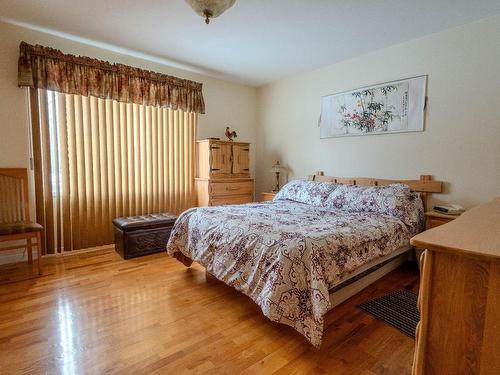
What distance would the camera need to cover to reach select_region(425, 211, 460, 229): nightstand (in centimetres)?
250

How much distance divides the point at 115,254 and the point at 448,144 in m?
4.00

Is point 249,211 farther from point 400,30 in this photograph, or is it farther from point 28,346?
point 400,30

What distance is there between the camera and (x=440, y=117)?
9.29 feet

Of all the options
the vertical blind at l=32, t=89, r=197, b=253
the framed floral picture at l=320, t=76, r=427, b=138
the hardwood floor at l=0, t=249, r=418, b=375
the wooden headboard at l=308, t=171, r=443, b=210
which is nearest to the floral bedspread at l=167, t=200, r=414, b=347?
the hardwood floor at l=0, t=249, r=418, b=375

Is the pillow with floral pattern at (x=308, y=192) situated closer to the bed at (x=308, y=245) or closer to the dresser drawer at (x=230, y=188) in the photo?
the bed at (x=308, y=245)

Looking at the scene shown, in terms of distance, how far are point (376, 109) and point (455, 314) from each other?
302cm

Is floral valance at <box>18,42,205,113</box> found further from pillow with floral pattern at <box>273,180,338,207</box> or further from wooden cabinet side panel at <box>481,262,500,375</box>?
wooden cabinet side panel at <box>481,262,500,375</box>

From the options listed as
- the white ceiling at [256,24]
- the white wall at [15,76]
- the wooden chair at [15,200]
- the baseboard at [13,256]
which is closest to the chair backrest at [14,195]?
the wooden chair at [15,200]

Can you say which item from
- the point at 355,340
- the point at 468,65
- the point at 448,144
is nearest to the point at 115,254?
the point at 355,340

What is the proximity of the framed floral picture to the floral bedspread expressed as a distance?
1.25 metres

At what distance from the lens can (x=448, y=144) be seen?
2.78 metres

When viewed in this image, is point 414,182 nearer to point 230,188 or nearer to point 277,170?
point 277,170

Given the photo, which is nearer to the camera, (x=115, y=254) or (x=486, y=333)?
(x=486, y=333)

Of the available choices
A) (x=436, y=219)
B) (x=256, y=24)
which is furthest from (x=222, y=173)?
(x=436, y=219)
